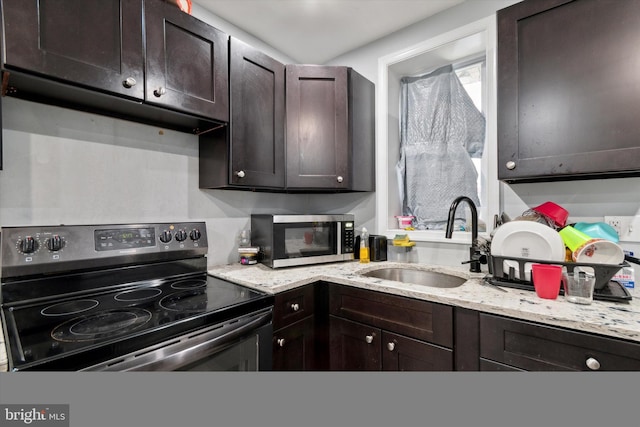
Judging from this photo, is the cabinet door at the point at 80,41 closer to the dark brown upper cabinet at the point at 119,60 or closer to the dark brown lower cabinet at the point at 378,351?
the dark brown upper cabinet at the point at 119,60

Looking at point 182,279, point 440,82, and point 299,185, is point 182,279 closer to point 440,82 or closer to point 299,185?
point 299,185

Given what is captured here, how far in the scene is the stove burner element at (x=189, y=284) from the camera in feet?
4.67

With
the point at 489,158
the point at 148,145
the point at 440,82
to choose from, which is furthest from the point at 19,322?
the point at 440,82

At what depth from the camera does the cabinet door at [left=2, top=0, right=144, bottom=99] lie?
0.95 metres

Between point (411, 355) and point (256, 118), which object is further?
point (256, 118)

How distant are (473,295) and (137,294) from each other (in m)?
1.50

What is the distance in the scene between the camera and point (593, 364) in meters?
0.91

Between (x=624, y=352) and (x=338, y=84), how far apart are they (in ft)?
5.96

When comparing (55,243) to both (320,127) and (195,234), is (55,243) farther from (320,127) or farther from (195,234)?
(320,127)

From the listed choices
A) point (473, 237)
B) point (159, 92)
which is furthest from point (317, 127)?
point (473, 237)

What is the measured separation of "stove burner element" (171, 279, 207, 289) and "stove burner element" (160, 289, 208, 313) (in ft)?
0.25

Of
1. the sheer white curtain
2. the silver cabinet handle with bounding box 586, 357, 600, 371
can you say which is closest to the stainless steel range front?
the silver cabinet handle with bounding box 586, 357, 600, 371

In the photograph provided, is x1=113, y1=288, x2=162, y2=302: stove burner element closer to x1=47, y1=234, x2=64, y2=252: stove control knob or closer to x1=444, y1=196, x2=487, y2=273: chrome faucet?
x1=47, y1=234, x2=64, y2=252: stove control knob

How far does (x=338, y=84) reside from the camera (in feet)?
6.19
